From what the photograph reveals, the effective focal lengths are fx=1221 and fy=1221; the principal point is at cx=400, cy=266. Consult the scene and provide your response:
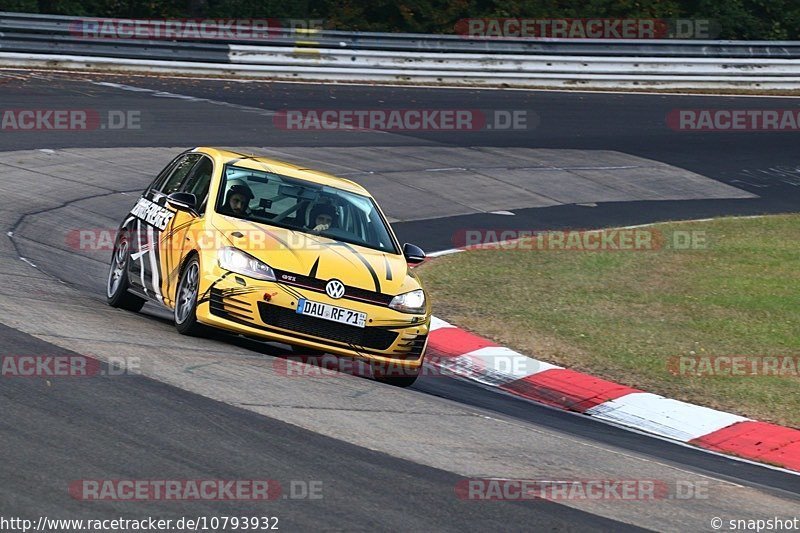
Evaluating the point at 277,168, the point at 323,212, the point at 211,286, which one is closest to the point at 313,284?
the point at 211,286

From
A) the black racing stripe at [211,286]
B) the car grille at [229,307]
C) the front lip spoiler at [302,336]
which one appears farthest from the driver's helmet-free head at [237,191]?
the front lip spoiler at [302,336]

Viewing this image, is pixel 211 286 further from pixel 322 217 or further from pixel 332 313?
pixel 322 217

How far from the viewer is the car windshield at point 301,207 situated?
31.7 feet

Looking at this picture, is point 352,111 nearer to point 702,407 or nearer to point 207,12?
point 207,12

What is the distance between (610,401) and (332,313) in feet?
8.13

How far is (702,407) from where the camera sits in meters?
9.70

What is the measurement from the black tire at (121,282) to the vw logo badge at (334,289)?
7.96 ft

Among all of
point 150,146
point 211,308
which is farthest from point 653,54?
point 211,308

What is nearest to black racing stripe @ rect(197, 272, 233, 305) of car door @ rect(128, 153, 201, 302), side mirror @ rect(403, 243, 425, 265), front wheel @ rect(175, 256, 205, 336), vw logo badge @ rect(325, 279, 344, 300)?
front wheel @ rect(175, 256, 205, 336)

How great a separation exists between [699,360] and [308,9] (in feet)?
81.4

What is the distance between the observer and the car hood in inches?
351

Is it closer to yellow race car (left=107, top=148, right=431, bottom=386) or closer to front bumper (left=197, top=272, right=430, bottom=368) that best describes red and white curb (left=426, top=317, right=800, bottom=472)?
yellow race car (left=107, top=148, right=431, bottom=386)

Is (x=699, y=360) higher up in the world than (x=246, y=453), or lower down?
lower down

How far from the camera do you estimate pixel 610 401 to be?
977 cm
